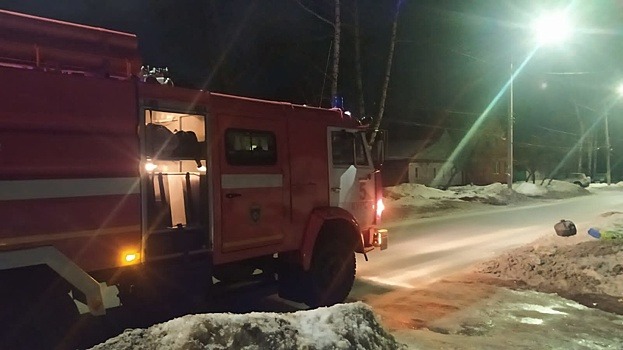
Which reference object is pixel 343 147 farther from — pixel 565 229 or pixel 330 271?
pixel 565 229

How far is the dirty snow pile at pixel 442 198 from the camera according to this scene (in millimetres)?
23648

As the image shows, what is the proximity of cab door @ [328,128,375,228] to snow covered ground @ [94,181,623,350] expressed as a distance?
137 centimetres

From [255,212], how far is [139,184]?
1573 millimetres

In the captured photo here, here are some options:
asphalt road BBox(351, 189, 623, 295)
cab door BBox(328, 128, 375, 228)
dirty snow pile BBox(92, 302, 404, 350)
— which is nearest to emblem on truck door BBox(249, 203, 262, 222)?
cab door BBox(328, 128, 375, 228)

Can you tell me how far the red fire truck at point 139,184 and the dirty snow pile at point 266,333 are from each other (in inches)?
46.6

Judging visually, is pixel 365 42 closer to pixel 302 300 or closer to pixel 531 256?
pixel 531 256

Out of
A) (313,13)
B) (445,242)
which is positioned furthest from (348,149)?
(313,13)

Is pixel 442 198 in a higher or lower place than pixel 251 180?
lower

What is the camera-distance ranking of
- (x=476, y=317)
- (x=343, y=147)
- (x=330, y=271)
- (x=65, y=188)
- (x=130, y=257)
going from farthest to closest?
(x=343, y=147), (x=330, y=271), (x=476, y=317), (x=130, y=257), (x=65, y=188)

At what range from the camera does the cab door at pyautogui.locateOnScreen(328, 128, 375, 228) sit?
25.2 ft

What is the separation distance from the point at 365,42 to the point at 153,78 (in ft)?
69.8

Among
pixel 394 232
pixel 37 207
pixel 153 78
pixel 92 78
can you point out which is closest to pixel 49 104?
pixel 92 78

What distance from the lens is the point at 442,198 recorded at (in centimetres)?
2838

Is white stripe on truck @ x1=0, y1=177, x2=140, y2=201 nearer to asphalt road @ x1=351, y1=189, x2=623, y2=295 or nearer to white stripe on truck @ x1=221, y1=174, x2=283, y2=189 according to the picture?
white stripe on truck @ x1=221, y1=174, x2=283, y2=189
